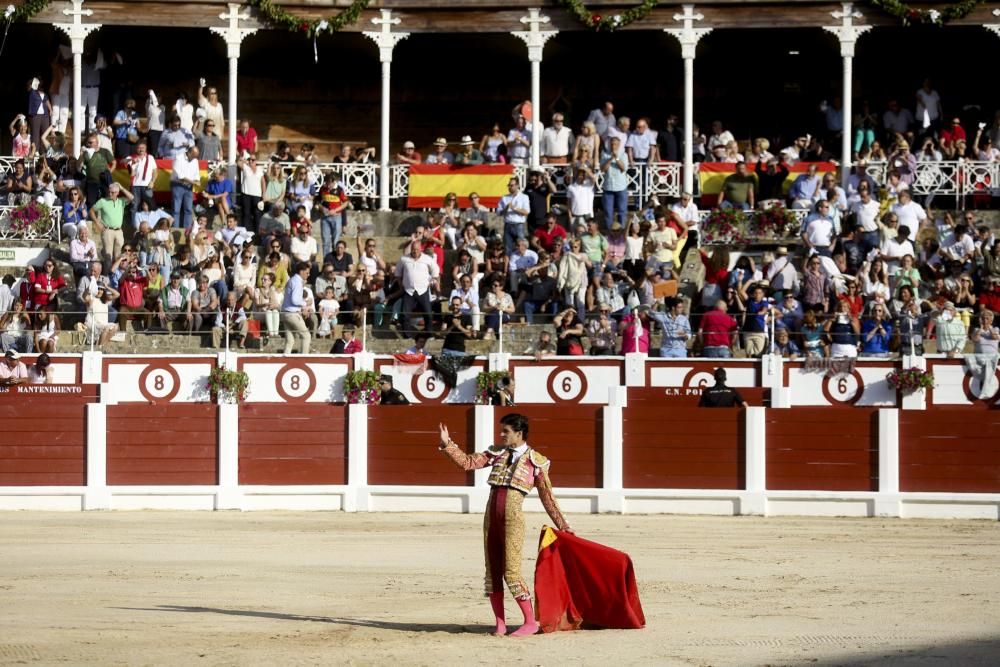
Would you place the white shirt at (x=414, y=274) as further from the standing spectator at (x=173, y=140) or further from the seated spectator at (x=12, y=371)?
the standing spectator at (x=173, y=140)

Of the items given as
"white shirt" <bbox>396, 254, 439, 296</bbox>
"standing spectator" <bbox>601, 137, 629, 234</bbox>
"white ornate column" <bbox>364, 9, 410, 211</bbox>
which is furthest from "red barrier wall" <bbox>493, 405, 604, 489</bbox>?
"white ornate column" <bbox>364, 9, 410, 211</bbox>

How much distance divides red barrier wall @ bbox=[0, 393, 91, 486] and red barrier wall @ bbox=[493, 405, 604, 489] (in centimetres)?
381

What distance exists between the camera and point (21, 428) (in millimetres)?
17219

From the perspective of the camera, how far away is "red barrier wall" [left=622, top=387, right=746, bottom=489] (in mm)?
17250

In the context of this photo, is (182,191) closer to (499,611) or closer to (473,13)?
(473,13)

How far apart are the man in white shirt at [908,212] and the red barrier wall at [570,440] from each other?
493 cm

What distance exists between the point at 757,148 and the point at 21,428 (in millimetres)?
9950

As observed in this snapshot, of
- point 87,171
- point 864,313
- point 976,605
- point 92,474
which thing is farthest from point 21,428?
point 976,605

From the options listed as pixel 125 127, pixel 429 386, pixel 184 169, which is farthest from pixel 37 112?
pixel 429 386

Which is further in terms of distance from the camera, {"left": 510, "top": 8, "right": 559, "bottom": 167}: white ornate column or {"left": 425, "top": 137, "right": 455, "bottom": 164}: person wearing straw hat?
{"left": 510, "top": 8, "right": 559, "bottom": 167}: white ornate column

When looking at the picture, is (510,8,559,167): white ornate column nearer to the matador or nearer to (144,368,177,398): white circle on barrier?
(144,368,177,398): white circle on barrier

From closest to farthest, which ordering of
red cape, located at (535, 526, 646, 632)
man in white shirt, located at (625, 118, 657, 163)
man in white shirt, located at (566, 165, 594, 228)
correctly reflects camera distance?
red cape, located at (535, 526, 646, 632), man in white shirt, located at (566, 165, 594, 228), man in white shirt, located at (625, 118, 657, 163)

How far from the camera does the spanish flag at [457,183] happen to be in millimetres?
22578

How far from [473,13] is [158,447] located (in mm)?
8945
